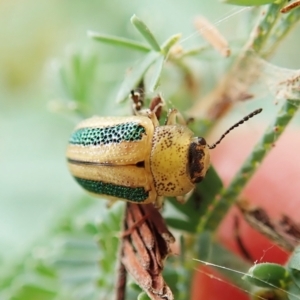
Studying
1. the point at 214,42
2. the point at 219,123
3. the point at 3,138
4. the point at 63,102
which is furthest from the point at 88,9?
the point at 214,42

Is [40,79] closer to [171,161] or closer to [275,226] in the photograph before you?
[171,161]

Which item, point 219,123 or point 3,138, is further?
point 3,138

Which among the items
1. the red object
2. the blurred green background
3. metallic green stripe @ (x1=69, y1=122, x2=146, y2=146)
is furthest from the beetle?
the blurred green background

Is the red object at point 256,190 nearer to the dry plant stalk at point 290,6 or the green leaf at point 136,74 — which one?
the green leaf at point 136,74

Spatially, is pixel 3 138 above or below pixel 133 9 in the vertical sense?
below

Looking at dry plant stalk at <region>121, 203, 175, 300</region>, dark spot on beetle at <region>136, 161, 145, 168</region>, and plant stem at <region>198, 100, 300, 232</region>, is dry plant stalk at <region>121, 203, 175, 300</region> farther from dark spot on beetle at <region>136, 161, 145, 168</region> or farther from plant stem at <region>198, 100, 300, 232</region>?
plant stem at <region>198, 100, 300, 232</region>

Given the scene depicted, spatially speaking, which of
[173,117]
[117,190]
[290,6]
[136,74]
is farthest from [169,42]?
[117,190]

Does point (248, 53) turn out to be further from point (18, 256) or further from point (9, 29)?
point (9, 29)

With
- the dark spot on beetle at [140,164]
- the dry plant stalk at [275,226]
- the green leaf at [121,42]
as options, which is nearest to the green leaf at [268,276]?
the dry plant stalk at [275,226]
